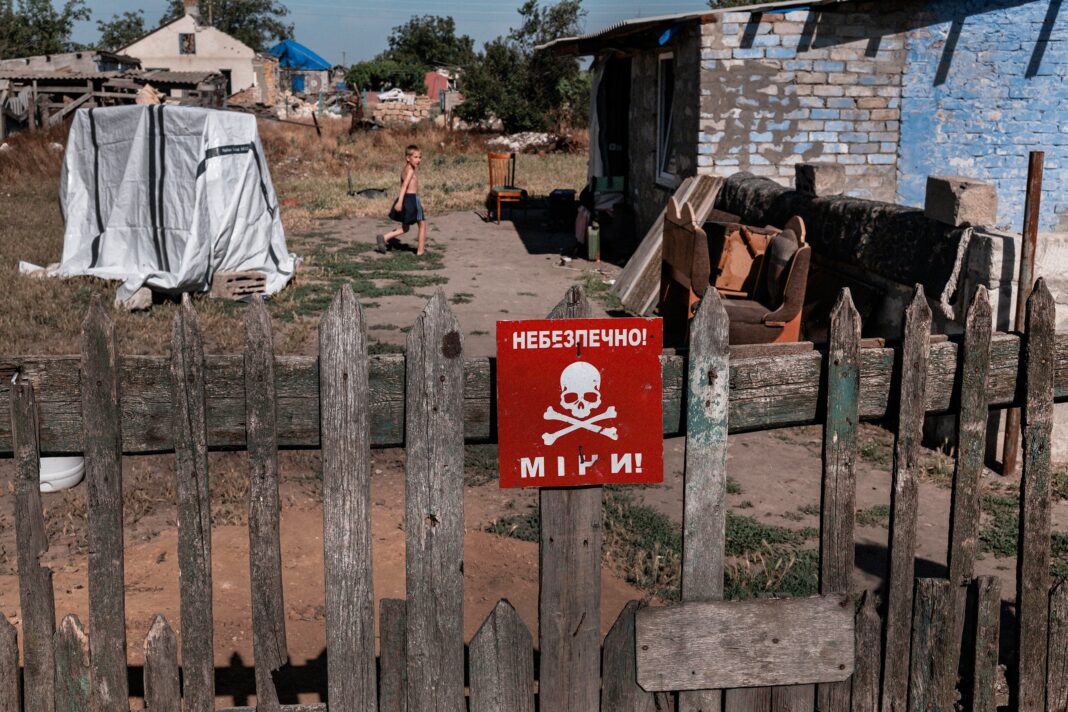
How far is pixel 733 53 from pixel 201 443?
1054 cm

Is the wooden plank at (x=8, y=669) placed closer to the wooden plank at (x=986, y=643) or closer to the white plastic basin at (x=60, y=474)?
the wooden plank at (x=986, y=643)

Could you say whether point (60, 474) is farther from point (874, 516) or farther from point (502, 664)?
point (874, 516)

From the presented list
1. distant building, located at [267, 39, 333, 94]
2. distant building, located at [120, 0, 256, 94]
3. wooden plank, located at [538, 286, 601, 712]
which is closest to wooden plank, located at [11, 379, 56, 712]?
wooden plank, located at [538, 286, 601, 712]

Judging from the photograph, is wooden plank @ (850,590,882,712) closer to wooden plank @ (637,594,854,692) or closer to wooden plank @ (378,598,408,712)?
wooden plank @ (637,594,854,692)

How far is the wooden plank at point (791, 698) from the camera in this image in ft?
9.54

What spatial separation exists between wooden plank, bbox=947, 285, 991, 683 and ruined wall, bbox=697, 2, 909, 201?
9.53m

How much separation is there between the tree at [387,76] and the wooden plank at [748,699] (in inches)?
2463

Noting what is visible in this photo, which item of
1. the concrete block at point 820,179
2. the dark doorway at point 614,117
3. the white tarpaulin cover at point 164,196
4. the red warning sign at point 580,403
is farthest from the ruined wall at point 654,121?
the red warning sign at point 580,403

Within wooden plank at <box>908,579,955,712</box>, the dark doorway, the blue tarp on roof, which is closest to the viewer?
wooden plank at <box>908,579,955,712</box>

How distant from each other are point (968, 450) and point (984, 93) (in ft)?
35.4

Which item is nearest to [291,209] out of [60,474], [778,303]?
[778,303]

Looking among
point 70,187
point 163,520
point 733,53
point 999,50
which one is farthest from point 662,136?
point 163,520

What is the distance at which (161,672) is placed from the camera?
268 centimetres

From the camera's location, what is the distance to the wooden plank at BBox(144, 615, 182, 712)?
2670mm
